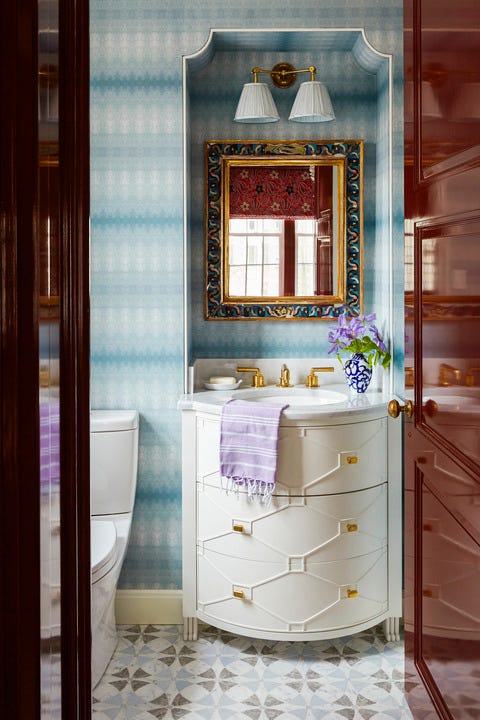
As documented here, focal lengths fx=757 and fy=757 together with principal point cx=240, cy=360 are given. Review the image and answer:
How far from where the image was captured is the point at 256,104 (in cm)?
304

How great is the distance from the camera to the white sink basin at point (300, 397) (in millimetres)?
3043

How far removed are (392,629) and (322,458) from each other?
775mm

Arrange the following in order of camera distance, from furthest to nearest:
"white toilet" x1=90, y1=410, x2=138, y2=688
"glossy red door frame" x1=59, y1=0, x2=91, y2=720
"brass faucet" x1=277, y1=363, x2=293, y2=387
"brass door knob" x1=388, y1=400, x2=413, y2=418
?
"brass faucet" x1=277, y1=363, x2=293, y2=387, "white toilet" x1=90, y1=410, x2=138, y2=688, "brass door knob" x1=388, y1=400, x2=413, y2=418, "glossy red door frame" x1=59, y1=0, x2=91, y2=720

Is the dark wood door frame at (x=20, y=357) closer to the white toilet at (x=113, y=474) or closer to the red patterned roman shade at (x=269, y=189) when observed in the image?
the white toilet at (x=113, y=474)

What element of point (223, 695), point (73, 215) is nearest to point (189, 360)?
point (223, 695)

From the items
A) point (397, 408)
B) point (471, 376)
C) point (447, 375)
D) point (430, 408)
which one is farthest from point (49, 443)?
point (397, 408)

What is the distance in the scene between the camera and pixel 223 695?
2.47m

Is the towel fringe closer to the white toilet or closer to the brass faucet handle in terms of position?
the white toilet

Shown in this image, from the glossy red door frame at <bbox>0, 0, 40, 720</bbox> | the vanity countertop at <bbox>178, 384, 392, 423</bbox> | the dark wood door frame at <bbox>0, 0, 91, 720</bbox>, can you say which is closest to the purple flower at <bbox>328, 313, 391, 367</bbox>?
the vanity countertop at <bbox>178, 384, 392, 423</bbox>

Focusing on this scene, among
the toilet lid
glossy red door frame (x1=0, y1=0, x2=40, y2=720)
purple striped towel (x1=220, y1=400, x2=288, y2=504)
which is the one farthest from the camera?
purple striped towel (x1=220, y1=400, x2=288, y2=504)

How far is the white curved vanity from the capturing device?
2.66 metres

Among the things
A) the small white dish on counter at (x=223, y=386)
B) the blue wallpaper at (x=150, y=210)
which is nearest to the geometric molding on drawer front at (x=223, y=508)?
the blue wallpaper at (x=150, y=210)

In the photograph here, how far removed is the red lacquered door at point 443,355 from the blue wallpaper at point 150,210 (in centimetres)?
109

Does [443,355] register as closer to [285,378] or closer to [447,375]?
[447,375]
